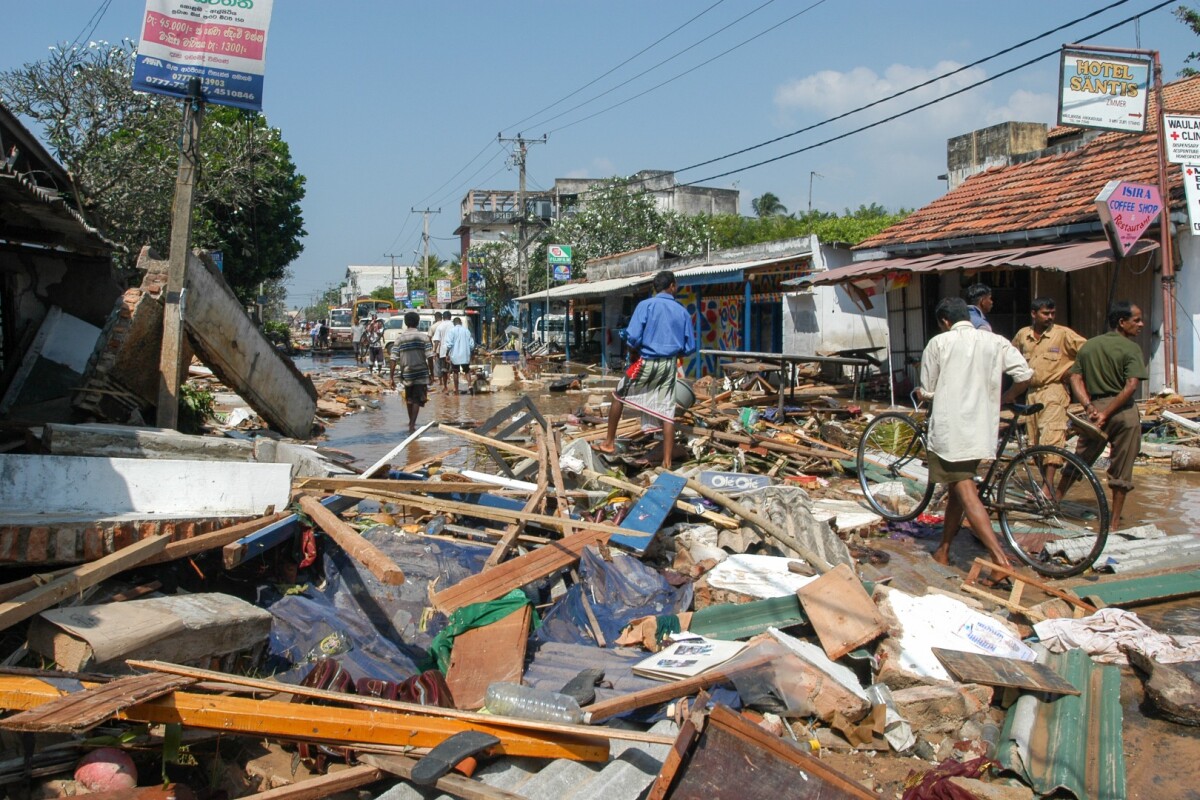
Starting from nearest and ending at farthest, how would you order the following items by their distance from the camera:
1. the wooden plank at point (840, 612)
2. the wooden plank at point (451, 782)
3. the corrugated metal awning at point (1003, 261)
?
the wooden plank at point (451, 782) < the wooden plank at point (840, 612) < the corrugated metal awning at point (1003, 261)

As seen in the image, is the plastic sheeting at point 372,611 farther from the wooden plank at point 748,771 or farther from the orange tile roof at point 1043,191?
the orange tile roof at point 1043,191

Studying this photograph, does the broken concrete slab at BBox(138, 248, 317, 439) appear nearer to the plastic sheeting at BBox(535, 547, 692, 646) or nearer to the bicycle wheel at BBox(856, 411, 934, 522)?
the plastic sheeting at BBox(535, 547, 692, 646)

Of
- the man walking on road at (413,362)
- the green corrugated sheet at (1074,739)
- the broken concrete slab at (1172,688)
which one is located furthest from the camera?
the man walking on road at (413,362)

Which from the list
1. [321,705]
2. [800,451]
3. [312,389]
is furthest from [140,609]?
[312,389]

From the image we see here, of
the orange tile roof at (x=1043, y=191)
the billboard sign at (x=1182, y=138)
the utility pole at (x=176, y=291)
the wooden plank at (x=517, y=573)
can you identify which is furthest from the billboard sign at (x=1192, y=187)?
the utility pole at (x=176, y=291)

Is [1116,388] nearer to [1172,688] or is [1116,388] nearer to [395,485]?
[1172,688]

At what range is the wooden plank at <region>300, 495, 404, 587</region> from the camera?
12.3 feet

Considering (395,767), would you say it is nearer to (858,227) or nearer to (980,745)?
(980,745)

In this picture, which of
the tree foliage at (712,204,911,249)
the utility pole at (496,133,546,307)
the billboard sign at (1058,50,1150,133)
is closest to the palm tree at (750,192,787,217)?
the tree foliage at (712,204,911,249)

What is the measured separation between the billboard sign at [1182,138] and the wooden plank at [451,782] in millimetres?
11400

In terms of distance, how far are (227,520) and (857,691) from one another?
147 inches

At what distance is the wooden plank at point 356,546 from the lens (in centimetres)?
374

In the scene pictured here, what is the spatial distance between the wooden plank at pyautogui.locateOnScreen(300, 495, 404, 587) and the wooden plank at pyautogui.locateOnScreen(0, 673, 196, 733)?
84cm

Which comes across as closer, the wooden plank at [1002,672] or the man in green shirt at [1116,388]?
the wooden plank at [1002,672]
